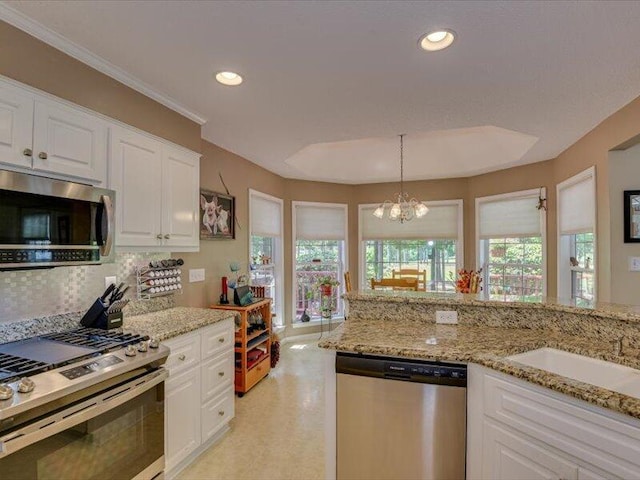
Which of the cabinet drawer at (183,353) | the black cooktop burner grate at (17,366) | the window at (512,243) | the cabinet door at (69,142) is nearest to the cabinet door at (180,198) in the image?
the cabinet door at (69,142)

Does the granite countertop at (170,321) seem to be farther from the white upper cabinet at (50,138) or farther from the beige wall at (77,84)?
the beige wall at (77,84)

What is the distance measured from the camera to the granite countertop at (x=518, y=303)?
67.6 inches

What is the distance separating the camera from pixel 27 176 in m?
1.56

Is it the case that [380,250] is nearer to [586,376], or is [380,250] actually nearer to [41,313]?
[586,376]

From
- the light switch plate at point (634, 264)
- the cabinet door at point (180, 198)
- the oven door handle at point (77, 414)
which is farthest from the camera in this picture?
the light switch plate at point (634, 264)

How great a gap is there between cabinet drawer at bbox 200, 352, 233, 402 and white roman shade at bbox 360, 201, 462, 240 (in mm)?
3326

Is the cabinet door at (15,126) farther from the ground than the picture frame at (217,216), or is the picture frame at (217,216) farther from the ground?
the cabinet door at (15,126)

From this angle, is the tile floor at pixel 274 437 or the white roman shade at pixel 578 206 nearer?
the tile floor at pixel 274 437

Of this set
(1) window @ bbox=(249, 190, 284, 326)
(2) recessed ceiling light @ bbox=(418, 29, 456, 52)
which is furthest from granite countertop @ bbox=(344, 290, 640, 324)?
(1) window @ bbox=(249, 190, 284, 326)

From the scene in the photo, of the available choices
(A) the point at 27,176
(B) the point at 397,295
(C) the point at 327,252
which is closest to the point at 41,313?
(A) the point at 27,176

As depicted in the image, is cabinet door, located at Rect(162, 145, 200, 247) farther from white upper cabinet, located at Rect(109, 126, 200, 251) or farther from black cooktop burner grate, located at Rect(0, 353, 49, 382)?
black cooktop burner grate, located at Rect(0, 353, 49, 382)

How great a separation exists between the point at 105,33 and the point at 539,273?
4880 mm

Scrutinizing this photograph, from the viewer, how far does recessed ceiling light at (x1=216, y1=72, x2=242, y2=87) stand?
6.95 ft

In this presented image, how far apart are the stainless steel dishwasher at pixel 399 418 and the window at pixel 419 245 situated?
3.69m
